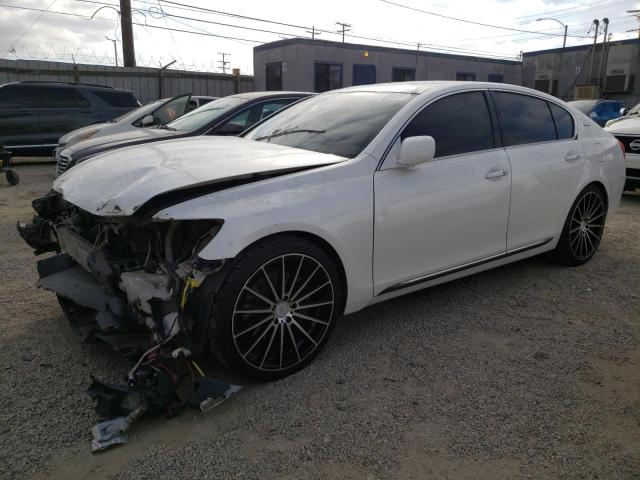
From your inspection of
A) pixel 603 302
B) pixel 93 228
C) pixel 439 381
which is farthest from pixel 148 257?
pixel 603 302

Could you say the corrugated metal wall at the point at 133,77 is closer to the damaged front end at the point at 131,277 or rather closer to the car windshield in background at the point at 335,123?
the car windshield in background at the point at 335,123

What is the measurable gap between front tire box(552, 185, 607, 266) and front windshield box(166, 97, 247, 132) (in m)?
4.30

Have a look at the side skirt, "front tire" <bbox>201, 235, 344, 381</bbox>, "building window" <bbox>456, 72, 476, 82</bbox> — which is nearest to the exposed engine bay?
"front tire" <bbox>201, 235, 344, 381</bbox>

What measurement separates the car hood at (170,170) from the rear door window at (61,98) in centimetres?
960

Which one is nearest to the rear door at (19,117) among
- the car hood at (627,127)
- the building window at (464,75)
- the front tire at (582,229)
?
the front tire at (582,229)

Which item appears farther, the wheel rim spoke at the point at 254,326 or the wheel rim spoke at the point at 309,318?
the wheel rim spoke at the point at 309,318

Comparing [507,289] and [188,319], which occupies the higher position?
[188,319]

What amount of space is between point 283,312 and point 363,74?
90.8ft

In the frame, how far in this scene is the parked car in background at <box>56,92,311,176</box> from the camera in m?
6.62

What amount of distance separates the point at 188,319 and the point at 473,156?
91.4 inches

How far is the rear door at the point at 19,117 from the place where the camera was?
1145cm

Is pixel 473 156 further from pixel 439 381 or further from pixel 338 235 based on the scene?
pixel 439 381

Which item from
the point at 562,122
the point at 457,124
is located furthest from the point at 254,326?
the point at 562,122

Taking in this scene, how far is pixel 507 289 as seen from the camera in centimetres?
448
